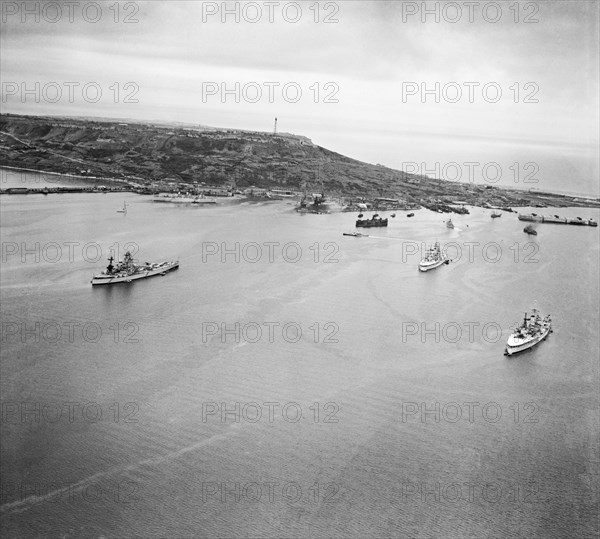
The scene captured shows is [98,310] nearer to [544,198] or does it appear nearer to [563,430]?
[563,430]

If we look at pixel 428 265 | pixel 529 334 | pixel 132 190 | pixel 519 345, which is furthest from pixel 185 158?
pixel 519 345

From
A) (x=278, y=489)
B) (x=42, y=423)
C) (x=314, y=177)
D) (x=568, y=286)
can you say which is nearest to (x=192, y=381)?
(x=42, y=423)

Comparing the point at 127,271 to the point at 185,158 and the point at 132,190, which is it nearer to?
the point at 132,190

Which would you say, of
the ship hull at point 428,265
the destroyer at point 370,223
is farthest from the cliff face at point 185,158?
the ship hull at point 428,265

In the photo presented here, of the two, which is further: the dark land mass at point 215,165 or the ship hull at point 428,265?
the dark land mass at point 215,165

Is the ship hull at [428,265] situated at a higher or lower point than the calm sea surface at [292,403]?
higher

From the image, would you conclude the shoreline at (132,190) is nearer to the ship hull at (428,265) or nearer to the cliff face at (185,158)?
the cliff face at (185,158)

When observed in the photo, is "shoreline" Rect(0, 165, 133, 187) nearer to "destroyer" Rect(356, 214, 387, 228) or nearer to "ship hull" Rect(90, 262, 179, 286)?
Result: "destroyer" Rect(356, 214, 387, 228)
